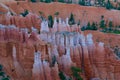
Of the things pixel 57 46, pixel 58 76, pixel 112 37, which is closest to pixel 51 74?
pixel 58 76

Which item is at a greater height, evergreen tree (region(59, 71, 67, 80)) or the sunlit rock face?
the sunlit rock face

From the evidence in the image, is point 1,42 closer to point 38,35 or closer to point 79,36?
point 38,35

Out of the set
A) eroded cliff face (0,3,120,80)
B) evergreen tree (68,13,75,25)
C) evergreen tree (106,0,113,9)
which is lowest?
evergreen tree (68,13,75,25)

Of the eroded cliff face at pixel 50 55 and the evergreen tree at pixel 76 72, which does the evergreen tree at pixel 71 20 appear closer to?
the eroded cliff face at pixel 50 55

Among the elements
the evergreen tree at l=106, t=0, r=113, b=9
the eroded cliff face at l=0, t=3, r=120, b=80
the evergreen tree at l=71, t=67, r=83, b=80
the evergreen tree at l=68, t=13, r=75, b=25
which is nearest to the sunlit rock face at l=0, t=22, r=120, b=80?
the eroded cliff face at l=0, t=3, r=120, b=80

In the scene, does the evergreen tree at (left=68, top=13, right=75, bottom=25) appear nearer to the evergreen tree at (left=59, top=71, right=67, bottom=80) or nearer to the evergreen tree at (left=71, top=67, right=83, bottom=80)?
the evergreen tree at (left=71, top=67, right=83, bottom=80)

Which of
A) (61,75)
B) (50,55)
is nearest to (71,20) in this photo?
(50,55)

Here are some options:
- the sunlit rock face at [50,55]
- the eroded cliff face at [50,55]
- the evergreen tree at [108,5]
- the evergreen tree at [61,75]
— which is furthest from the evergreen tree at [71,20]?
the evergreen tree at [61,75]

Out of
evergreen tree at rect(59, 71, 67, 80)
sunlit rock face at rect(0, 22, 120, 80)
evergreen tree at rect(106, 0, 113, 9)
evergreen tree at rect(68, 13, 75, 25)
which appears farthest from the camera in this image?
evergreen tree at rect(106, 0, 113, 9)

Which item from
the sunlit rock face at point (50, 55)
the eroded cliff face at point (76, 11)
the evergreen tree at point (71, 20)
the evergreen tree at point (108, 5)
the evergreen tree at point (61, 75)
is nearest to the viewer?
the sunlit rock face at point (50, 55)
